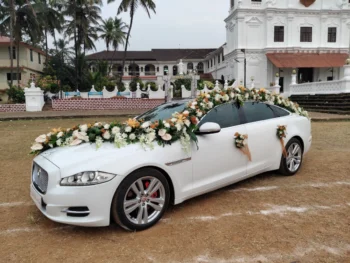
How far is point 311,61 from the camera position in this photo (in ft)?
116

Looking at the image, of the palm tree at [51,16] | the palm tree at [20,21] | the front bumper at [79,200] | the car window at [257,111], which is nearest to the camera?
the front bumper at [79,200]

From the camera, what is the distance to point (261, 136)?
14.6ft

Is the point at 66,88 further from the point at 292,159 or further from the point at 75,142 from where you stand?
the point at 75,142

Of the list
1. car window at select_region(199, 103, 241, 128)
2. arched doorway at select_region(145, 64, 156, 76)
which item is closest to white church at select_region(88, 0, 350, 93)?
arched doorway at select_region(145, 64, 156, 76)

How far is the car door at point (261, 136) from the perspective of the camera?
4.36 m

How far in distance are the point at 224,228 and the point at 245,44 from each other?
1396 inches

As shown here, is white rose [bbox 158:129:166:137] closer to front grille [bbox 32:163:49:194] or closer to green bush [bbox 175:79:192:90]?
front grille [bbox 32:163:49:194]

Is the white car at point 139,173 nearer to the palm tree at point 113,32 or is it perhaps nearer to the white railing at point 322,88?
the white railing at point 322,88

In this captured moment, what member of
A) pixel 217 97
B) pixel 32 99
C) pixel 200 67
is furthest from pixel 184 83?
pixel 200 67

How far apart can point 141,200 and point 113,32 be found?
52.1 meters

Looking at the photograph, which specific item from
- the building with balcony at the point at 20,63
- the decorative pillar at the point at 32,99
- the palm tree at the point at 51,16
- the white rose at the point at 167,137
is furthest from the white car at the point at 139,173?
the palm tree at the point at 51,16

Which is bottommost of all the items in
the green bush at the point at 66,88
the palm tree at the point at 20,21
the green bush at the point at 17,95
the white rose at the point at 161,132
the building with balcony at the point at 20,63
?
the white rose at the point at 161,132

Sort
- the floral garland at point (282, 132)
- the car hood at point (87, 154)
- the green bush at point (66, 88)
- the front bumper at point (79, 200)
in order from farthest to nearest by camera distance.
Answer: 1. the green bush at point (66, 88)
2. the floral garland at point (282, 132)
3. the car hood at point (87, 154)
4. the front bumper at point (79, 200)

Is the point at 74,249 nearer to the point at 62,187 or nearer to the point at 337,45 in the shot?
the point at 62,187
